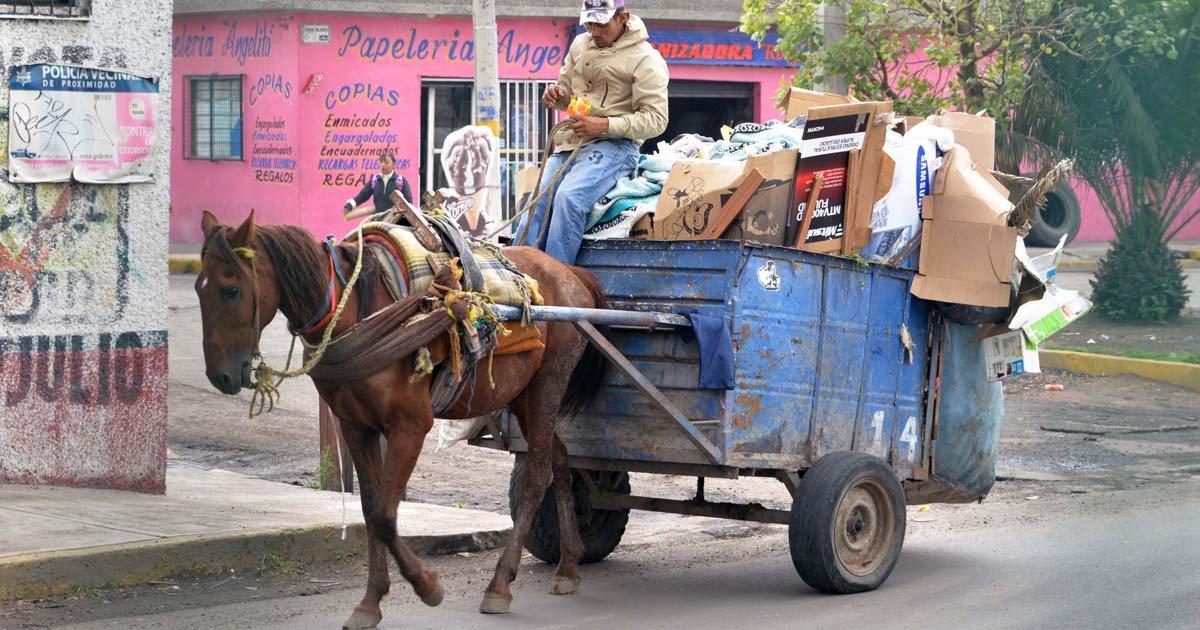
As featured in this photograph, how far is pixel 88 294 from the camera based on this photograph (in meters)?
8.12

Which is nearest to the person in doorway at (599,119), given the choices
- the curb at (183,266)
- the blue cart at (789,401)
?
the blue cart at (789,401)

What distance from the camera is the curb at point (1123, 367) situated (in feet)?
44.4

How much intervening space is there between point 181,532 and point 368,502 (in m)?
1.58

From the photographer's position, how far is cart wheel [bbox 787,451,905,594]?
6359 millimetres

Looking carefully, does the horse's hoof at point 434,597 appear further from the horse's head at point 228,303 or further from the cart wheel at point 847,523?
the cart wheel at point 847,523

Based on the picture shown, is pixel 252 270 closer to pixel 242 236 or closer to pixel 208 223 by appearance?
pixel 242 236

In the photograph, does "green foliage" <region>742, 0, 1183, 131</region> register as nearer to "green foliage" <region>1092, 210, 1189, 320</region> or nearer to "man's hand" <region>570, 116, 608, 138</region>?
"green foliage" <region>1092, 210, 1189, 320</region>

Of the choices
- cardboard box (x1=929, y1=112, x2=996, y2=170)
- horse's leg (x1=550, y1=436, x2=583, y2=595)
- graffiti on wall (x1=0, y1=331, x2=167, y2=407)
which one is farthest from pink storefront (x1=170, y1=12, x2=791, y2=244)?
horse's leg (x1=550, y1=436, x2=583, y2=595)

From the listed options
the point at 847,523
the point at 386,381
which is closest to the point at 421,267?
the point at 386,381

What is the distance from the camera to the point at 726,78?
25.5 metres

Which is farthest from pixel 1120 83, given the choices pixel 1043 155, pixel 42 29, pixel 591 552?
pixel 42 29

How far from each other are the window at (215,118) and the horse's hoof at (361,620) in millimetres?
19911

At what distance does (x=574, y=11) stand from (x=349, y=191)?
475cm

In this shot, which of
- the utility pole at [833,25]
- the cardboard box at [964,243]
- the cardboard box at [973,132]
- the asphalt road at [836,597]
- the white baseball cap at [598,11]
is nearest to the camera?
the asphalt road at [836,597]
